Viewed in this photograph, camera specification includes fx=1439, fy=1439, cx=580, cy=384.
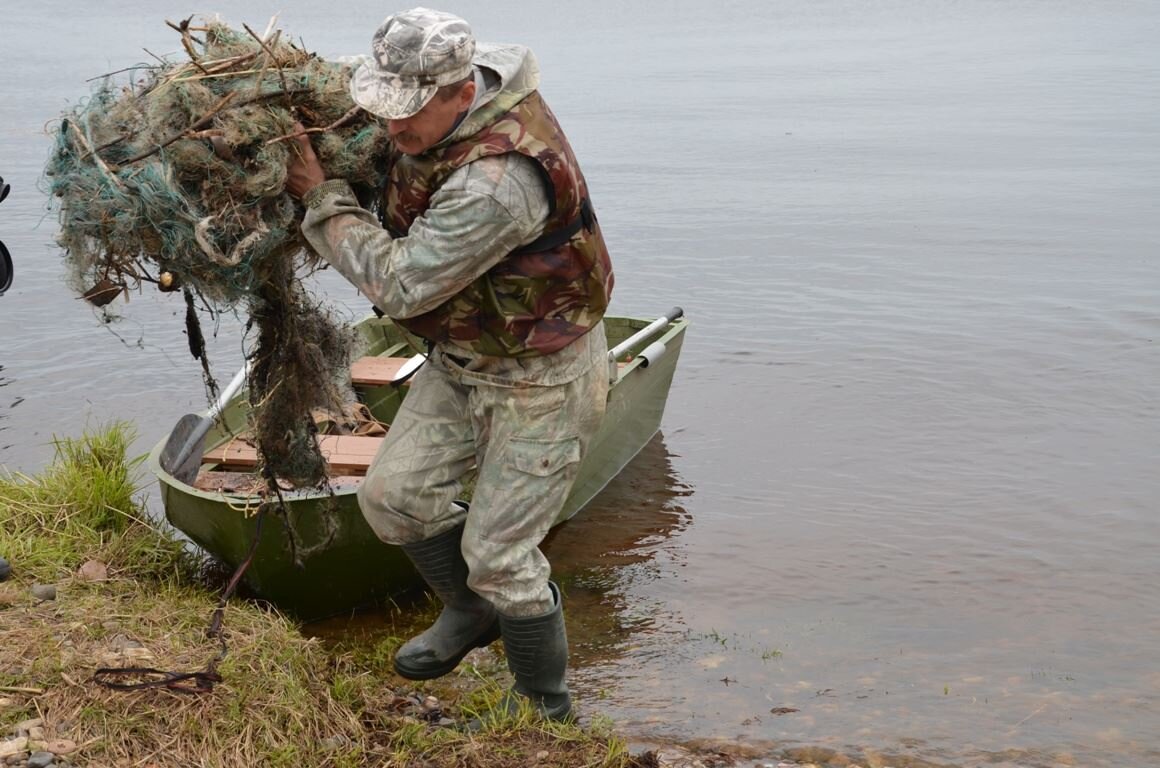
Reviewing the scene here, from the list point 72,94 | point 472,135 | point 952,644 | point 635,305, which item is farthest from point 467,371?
point 72,94

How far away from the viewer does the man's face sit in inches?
158

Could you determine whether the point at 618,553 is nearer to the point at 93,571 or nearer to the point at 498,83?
the point at 93,571

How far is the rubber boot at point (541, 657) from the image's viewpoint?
4.67 m

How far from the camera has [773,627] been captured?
725cm

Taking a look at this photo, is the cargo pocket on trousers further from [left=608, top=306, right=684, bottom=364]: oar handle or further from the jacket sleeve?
[left=608, top=306, right=684, bottom=364]: oar handle

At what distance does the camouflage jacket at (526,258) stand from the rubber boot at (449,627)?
0.87 meters

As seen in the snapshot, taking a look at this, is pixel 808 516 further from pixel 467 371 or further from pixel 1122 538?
pixel 467 371

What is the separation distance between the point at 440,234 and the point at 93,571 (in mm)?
3053

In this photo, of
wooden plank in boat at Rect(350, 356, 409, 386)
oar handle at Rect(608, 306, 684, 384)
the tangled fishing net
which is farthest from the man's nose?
oar handle at Rect(608, 306, 684, 384)

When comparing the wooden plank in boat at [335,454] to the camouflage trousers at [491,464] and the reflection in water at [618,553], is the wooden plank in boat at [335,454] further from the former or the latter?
the camouflage trousers at [491,464]

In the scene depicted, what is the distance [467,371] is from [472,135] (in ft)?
2.52

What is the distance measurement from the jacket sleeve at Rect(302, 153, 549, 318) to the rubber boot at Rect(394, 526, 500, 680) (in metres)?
1.05

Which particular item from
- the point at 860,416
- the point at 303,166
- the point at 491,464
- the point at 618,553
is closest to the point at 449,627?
the point at 491,464

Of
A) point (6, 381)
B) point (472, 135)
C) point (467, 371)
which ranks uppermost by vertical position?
point (472, 135)
